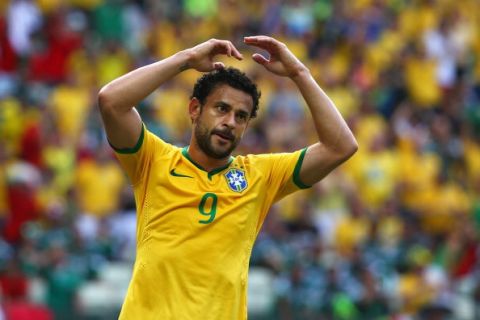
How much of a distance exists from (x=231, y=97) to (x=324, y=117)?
0.49 m

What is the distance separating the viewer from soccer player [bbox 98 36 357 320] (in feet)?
18.8

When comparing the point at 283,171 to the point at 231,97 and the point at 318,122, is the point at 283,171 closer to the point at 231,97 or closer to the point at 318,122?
the point at 318,122

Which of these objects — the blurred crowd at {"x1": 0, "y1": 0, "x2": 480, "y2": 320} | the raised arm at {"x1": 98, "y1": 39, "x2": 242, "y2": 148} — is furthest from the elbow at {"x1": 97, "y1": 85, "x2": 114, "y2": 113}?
the blurred crowd at {"x1": 0, "y1": 0, "x2": 480, "y2": 320}

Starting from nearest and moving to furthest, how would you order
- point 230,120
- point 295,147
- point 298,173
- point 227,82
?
point 230,120 < point 227,82 < point 298,173 < point 295,147

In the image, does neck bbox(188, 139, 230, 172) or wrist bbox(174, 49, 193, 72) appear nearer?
wrist bbox(174, 49, 193, 72)

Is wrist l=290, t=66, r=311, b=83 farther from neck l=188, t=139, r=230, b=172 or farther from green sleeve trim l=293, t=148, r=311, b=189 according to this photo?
neck l=188, t=139, r=230, b=172

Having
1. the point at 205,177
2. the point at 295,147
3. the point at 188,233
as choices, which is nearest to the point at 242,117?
the point at 205,177

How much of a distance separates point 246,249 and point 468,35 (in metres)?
12.7

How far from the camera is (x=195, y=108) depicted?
19.8ft

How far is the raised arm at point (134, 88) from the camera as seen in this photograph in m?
5.70

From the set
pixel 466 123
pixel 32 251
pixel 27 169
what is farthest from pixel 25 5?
pixel 466 123

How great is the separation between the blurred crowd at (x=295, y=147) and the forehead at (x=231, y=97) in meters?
5.10

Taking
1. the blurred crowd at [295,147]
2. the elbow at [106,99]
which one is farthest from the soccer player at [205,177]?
the blurred crowd at [295,147]

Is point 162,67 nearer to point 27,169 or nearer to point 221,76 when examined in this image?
point 221,76
